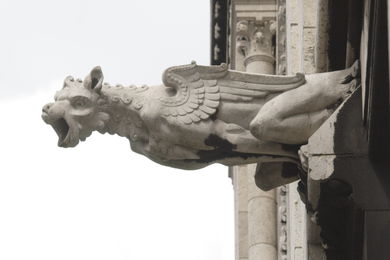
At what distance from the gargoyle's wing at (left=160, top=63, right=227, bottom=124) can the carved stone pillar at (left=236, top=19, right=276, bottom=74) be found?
11.9 metres

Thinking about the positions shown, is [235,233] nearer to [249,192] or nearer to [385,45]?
[249,192]

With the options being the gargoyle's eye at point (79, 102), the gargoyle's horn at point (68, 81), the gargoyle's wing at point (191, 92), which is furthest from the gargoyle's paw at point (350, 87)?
the gargoyle's horn at point (68, 81)

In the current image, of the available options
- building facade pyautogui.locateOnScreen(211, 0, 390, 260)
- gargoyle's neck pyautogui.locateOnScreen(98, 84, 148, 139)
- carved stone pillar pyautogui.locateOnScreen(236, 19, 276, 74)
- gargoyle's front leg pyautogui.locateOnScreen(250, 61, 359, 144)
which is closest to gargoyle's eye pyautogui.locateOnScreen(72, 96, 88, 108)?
gargoyle's neck pyautogui.locateOnScreen(98, 84, 148, 139)

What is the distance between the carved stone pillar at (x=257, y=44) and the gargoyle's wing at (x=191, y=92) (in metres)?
11.9

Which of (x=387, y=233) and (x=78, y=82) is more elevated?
(x=78, y=82)

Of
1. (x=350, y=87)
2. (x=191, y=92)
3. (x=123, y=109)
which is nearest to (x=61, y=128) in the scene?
(x=123, y=109)

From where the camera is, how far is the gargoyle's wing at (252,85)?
41.6 ft

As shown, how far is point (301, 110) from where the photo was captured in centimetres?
1257

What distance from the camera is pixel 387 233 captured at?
11.8 metres

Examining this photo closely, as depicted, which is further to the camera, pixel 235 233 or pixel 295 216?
pixel 235 233

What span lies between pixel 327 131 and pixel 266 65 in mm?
12514

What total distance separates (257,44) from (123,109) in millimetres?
12424

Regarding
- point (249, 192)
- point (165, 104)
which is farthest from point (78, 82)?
point (249, 192)

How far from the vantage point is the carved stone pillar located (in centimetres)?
2484
